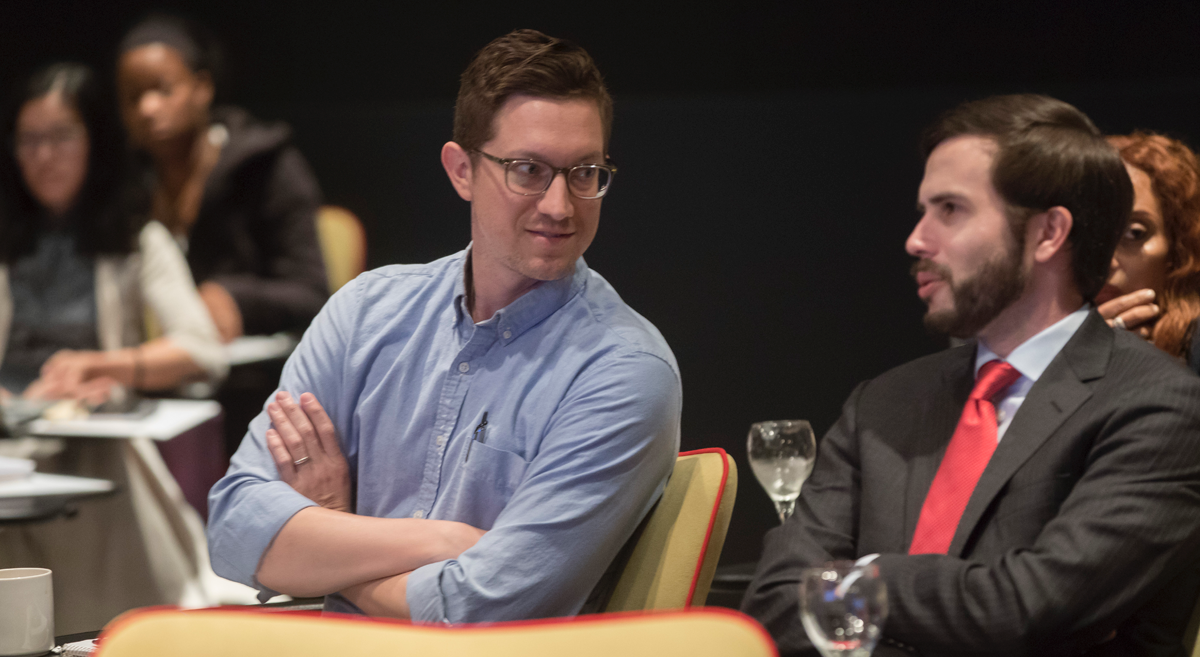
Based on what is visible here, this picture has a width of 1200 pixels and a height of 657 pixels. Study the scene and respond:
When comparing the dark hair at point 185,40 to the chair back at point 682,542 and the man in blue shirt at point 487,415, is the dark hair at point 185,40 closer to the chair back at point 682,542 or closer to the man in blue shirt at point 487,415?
the man in blue shirt at point 487,415

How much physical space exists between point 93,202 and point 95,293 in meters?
0.40

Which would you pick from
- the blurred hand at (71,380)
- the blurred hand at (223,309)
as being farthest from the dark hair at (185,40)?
the blurred hand at (71,380)

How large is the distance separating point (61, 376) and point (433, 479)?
300 centimetres

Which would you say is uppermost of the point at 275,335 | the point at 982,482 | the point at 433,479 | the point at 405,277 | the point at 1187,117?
the point at 1187,117

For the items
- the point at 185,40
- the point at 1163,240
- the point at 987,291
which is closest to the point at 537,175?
the point at 987,291

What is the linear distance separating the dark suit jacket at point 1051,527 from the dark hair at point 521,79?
2.78 ft

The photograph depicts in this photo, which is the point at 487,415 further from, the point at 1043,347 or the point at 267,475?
the point at 1043,347

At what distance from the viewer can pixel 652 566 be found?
6.11 feet

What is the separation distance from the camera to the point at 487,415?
1973 mm

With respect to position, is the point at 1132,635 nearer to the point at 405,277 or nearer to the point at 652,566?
the point at 652,566

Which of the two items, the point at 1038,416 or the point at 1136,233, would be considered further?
the point at 1136,233

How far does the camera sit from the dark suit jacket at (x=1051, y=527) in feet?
5.40

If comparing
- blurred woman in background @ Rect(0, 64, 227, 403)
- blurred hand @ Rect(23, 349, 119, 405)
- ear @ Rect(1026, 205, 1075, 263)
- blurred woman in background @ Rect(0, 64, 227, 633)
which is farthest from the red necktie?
blurred woman in background @ Rect(0, 64, 227, 403)

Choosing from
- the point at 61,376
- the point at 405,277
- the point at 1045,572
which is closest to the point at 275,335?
the point at 61,376
